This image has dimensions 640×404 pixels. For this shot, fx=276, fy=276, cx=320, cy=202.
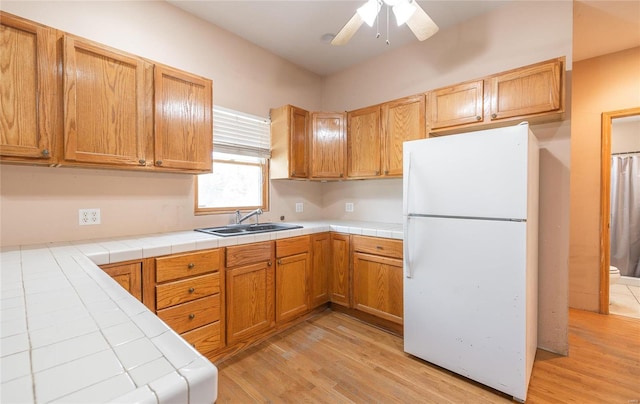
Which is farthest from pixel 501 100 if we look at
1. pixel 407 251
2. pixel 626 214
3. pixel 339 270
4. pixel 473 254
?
pixel 626 214

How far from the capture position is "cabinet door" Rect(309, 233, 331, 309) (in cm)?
268

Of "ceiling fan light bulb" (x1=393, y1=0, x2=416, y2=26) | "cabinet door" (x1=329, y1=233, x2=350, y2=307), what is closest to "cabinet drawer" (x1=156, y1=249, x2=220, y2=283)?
"cabinet door" (x1=329, y1=233, x2=350, y2=307)

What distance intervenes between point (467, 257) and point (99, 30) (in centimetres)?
294

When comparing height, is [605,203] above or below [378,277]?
above

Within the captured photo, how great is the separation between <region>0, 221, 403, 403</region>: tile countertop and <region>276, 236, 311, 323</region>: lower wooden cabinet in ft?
4.94

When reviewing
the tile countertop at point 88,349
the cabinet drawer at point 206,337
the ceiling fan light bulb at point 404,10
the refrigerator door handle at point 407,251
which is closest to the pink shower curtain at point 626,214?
the refrigerator door handle at point 407,251

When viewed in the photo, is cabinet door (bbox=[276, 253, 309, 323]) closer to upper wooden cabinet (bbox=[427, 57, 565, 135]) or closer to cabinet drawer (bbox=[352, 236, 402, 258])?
cabinet drawer (bbox=[352, 236, 402, 258])

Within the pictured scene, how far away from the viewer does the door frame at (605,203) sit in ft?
9.04

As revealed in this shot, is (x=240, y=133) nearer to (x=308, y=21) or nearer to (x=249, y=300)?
(x=308, y=21)

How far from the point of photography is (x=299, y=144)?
2961 mm

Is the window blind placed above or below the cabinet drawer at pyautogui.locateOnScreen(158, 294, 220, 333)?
above

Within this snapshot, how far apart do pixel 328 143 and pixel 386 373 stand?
219 centimetres

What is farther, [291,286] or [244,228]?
[244,228]

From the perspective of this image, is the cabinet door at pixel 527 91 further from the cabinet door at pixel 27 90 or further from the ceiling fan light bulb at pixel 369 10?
the cabinet door at pixel 27 90
